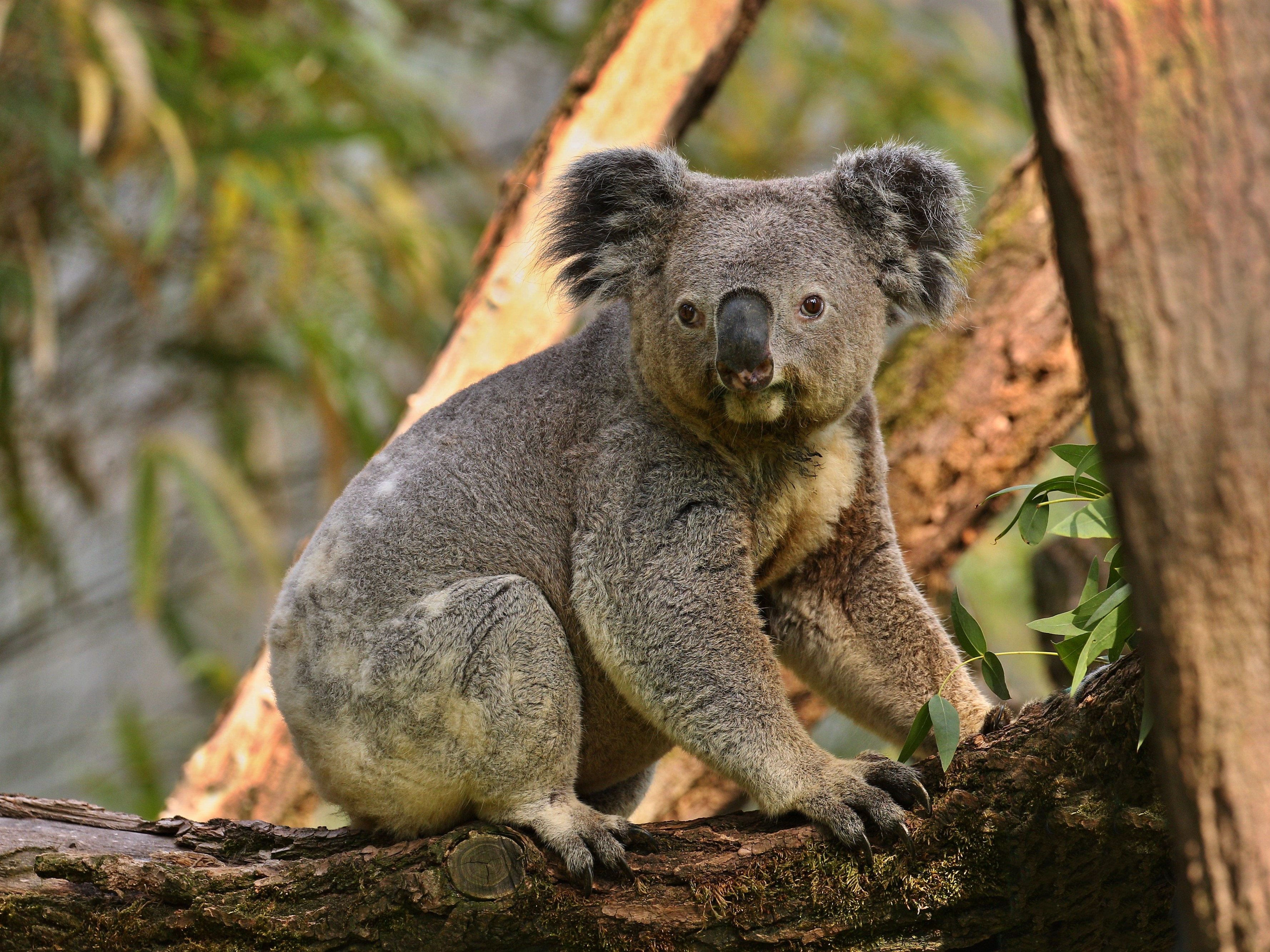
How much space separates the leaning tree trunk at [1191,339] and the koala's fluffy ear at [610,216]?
1498 millimetres

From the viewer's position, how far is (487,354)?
374 cm

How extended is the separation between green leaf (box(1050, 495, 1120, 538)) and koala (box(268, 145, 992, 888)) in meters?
0.53

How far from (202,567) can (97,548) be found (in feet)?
8.35

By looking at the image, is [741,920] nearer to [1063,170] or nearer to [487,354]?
[1063,170]

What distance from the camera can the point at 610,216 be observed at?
2.54 metres

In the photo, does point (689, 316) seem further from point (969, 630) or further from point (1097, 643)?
point (1097, 643)

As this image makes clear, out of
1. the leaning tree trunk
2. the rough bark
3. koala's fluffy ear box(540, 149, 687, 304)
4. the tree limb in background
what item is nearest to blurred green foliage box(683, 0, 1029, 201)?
the tree limb in background

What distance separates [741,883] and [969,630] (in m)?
0.64

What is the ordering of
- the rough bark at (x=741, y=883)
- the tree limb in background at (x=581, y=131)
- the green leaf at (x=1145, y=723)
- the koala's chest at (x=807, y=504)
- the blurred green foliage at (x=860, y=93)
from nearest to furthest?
the green leaf at (x=1145, y=723), the rough bark at (x=741, y=883), the koala's chest at (x=807, y=504), the tree limb in background at (x=581, y=131), the blurred green foliage at (x=860, y=93)

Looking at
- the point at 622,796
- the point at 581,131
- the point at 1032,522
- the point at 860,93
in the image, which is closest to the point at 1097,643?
the point at 1032,522

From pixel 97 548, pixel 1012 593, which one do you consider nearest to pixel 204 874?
pixel 1012 593

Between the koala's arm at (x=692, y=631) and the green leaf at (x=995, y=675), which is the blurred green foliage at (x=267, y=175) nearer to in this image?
the koala's arm at (x=692, y=631)

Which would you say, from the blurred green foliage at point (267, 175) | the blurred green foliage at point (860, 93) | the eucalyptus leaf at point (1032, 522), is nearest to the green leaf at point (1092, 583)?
the eucalyptus leaf at point (1032, 522)

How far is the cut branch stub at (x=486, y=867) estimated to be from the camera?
6.57ft
